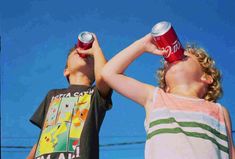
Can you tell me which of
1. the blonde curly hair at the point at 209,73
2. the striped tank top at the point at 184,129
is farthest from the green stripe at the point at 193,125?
the blonde curly hair at the point at 209,73

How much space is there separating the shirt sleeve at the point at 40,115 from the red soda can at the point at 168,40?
85 cm

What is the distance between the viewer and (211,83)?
6.84 feet

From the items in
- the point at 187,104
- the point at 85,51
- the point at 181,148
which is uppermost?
the point at 85,51

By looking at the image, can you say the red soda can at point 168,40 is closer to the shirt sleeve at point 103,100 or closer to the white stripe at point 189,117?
the white stripe at point 189,117

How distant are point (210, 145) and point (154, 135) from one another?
244mm

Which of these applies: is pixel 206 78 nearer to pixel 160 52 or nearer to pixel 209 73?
pixel 209 73

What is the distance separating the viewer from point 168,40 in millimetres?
1870

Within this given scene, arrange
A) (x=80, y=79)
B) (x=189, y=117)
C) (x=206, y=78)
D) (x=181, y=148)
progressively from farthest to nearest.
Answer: (x=80, y=79) < (x=206, y=78) < (x=189, y=117) < (x=181, y=148)

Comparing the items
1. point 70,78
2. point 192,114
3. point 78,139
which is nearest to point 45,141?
point 78,139

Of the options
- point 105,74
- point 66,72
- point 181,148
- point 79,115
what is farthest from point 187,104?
point 66,72

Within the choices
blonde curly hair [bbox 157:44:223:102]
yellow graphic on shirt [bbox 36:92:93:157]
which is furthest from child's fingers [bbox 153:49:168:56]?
yellow graphic on shirt [bbox 36:92:93:157]

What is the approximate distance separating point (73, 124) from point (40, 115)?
→ 0.32m

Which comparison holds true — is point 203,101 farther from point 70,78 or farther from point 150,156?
point 70,78

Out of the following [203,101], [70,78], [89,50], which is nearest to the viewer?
[203,101]
